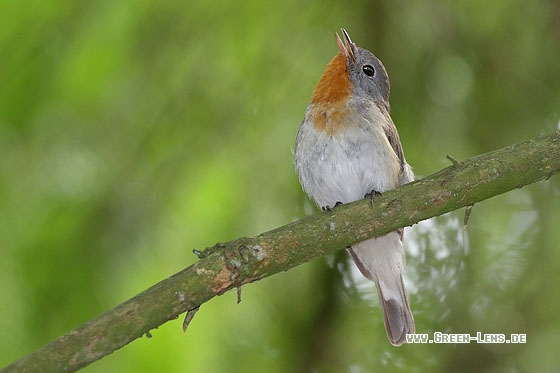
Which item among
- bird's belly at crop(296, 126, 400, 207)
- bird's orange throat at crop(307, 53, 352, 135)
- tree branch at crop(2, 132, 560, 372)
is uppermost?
bird's orange throat at crop(307, 53, 352, 135)

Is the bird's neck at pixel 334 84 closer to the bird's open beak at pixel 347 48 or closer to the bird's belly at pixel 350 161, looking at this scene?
the bird's open beak at pixel 347 48

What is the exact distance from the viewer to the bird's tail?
218 inches

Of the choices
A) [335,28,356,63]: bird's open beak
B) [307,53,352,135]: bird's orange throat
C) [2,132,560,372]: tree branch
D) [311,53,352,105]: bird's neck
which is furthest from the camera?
[335,28,356,63]: bird's open beak

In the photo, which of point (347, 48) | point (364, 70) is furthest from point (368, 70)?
point (347, 48)

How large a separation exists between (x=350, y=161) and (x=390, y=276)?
1065mm

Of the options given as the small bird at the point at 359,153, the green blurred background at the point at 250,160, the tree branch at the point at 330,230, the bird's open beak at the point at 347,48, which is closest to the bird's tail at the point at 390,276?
the small bird at the point at 359,153

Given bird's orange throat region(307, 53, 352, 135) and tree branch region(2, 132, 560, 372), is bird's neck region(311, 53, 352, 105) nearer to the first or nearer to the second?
bird's orange throat region(307, 53, 352, 135)

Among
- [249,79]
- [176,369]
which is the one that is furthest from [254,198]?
[176,369]

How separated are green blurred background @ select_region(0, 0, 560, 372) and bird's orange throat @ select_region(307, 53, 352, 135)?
0.28 metres

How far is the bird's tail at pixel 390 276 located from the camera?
5.54 m

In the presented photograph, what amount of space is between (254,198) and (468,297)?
1.76 m

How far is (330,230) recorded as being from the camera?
405 cm

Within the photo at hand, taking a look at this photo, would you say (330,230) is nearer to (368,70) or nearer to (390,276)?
(390,276)

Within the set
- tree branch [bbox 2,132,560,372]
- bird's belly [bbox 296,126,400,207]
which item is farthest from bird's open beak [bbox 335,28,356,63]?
tree branch [bbox 2,132,560,372]
